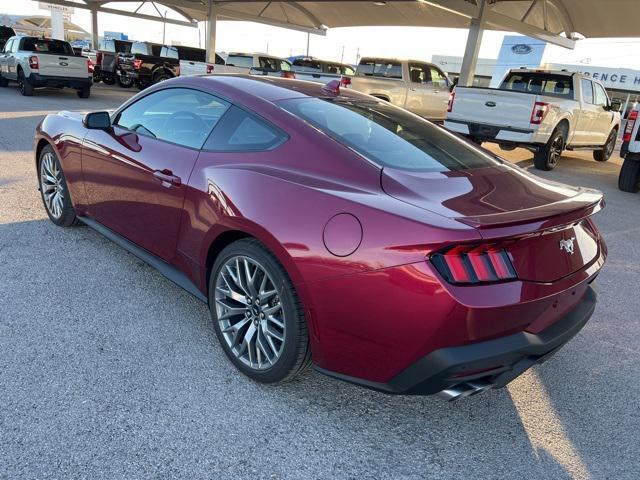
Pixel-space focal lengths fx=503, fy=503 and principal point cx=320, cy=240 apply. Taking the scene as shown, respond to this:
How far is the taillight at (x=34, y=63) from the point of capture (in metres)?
15.1

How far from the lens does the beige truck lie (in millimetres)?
13555

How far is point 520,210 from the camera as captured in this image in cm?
218

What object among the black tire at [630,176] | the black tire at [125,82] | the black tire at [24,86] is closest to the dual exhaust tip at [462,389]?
the black tire at [630,176]

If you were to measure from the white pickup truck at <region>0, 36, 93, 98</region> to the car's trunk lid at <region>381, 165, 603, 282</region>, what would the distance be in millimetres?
16379

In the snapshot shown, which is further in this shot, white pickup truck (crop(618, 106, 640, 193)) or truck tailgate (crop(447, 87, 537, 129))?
truck tailgate (crop(447, 87, 537, 129))

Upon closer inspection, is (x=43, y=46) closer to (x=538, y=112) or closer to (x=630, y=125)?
(x=538, y=112)

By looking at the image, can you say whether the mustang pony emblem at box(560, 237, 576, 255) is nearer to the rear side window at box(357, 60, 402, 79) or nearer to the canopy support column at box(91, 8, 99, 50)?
the rear side window at box(357, 60, 402, 79)

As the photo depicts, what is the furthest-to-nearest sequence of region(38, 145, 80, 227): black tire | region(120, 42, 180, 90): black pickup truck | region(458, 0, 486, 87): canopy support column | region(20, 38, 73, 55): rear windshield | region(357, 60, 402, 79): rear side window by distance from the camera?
region(120, 42, 180, 90): black pickup truck < region(458, 0, 486, 87): canopy support column < region(20, 38, 73, 55): rear windshield < region(357, 60, 402, 79): rear side window < region(38, 145, 80, 227): black tire

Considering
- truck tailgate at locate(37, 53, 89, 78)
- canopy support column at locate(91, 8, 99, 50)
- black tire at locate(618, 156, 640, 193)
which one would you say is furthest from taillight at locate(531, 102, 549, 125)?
canopy support column at locate(91, 8, 99, 50)

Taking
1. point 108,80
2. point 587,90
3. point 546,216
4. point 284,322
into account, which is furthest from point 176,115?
point 108,80

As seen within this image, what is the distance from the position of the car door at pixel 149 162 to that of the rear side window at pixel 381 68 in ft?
36.5

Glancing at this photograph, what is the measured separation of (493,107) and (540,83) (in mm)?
2348

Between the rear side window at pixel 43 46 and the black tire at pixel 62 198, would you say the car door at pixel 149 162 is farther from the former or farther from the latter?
the rear side window at pixel 43 46

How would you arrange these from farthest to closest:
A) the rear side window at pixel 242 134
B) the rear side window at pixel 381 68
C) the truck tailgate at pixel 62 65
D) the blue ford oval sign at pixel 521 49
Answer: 1. the blue ford oval sign at pixel 521 49
2. the truck tailgate at pixel 62 65
3. the rear side window at pixel 381 68
4. the rear side window at pixel 242 134
